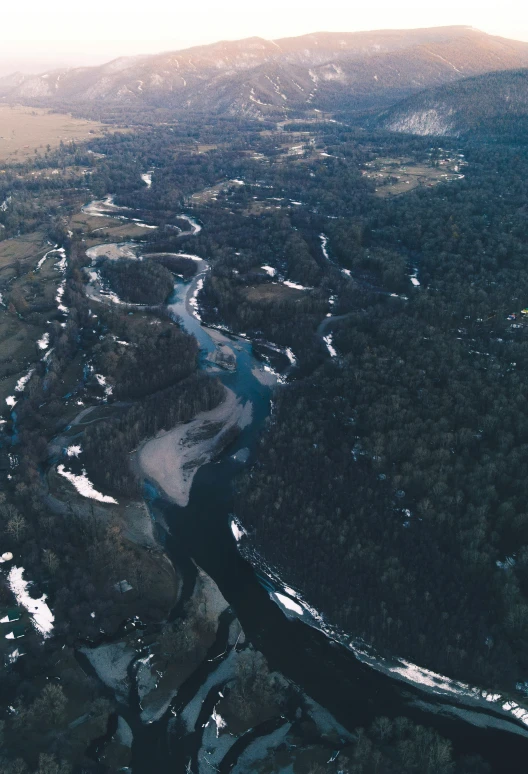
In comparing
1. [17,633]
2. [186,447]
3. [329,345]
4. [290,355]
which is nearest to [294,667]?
[17,633]

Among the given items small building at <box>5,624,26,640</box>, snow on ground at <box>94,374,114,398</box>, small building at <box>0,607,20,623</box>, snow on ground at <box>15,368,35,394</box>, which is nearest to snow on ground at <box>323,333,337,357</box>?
snow on ground at <box>94,374,114,398</box>

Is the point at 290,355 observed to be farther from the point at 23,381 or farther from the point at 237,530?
Result: the point at 23,381

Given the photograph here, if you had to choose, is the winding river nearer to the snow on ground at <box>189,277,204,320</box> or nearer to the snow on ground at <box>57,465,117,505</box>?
the snow on ground at <box>57,465,117,505</box>

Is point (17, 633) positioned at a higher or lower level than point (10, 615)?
lower

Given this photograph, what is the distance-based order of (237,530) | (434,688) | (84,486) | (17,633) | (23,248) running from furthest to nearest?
(23,248), (84,486), (237,530), (17,633), (434,688)

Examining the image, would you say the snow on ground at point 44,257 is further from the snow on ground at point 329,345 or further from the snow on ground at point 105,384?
the snow on ground at point 329,345

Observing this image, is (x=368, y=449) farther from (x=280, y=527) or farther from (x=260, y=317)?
(x=260, y=317)

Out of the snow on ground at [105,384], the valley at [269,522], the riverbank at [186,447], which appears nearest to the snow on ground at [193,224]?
the valley at [269,522]
